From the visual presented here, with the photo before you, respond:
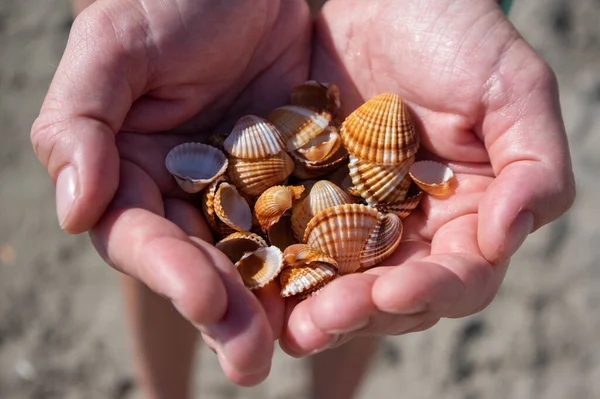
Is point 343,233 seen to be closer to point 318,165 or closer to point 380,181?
point 380,181

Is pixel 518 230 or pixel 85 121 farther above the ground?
pixel 85 121

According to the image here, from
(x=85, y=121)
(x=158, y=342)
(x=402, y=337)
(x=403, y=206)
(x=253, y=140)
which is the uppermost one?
(x=85, y=121)

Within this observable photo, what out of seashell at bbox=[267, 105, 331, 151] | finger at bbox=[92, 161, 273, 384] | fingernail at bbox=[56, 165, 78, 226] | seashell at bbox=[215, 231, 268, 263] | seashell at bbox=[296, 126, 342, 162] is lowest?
seashell at bbox=[215, 231, 268, 263]

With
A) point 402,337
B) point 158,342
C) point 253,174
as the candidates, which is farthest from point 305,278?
point 402,337

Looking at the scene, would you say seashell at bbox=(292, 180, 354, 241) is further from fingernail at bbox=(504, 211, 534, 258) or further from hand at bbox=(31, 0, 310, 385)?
fingernail at bbox=(504, 211, 534, 258)

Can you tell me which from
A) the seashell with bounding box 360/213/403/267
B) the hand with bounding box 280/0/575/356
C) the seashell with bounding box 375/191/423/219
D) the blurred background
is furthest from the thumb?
the blurred background

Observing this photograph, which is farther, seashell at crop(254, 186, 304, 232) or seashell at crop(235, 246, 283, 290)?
seashell at crop(254, 186, 304, 232)

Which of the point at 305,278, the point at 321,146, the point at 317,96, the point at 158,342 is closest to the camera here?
the point at 305,278
